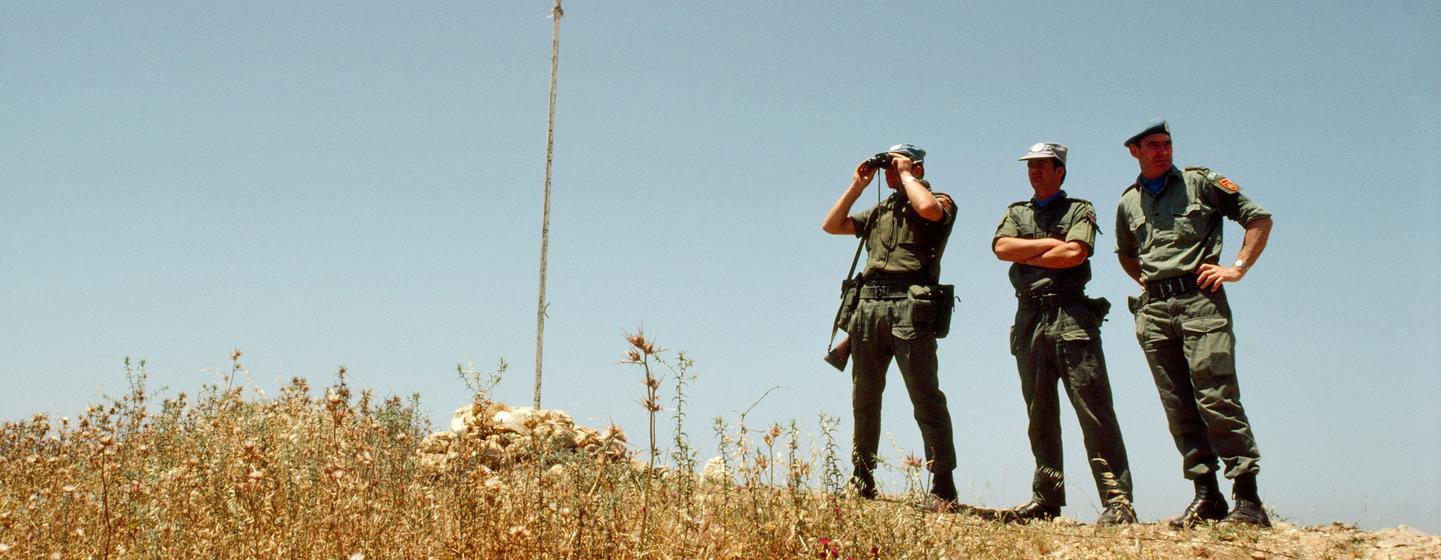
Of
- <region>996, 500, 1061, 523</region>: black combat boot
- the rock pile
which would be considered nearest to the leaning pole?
the rock pile

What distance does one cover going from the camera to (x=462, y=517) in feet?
11.7

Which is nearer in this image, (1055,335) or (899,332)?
(1055,335)

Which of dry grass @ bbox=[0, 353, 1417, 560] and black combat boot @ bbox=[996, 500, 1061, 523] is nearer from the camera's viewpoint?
dry grass @ bbox=[0, 353, 1417, 560]

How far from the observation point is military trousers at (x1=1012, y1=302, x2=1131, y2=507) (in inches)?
223

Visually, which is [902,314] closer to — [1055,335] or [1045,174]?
[1055,335]

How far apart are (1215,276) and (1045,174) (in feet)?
4.07

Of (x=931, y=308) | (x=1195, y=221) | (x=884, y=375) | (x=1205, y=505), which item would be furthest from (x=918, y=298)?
(x=1205, y=505)

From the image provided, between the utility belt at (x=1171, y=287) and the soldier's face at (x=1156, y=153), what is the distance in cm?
69

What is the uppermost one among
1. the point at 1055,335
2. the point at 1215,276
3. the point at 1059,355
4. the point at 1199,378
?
the point at 1215,276

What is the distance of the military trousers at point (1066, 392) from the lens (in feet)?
18.6

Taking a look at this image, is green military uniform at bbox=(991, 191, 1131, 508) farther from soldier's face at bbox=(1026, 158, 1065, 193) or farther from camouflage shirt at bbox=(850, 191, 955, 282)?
camouflage shirt at bbox=(850, 191, 955, 282)

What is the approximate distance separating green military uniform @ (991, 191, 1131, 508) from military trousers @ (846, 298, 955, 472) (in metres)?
0.56

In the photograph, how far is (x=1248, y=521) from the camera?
5250 millimetres

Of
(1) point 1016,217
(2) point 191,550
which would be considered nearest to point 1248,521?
(1) point 1016,217
